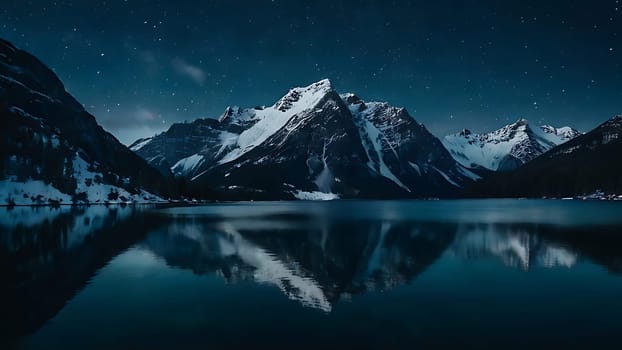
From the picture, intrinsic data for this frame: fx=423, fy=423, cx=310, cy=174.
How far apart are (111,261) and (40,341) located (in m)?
23.5

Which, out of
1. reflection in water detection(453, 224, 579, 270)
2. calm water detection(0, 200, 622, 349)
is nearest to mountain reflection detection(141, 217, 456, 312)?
calm water detection(0, 200, 622, 349)

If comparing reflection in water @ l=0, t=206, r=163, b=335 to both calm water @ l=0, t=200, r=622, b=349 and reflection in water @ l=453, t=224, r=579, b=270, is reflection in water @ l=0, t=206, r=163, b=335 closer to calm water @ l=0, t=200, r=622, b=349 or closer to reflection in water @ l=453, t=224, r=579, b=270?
calm water @ l=0, t=200, r=622, b=349

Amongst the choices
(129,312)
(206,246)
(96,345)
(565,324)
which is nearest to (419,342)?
(565,324)

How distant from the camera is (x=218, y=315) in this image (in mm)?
22781

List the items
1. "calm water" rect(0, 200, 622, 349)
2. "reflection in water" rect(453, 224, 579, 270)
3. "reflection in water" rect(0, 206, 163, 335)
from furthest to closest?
"reflection in water" rect(453, 224, 579, 270) → "reflection in water" rect(0, 206, 163, 335) → "calm water" rect(0, 200, 622, 349)

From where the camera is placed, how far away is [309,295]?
27.1 m

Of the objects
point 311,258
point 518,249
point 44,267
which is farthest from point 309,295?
point 518,249

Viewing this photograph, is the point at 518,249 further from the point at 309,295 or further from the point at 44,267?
the point at 44,267

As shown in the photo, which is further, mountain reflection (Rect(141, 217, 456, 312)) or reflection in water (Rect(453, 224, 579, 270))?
reflection in water (Rect(453, 224, 579, 270))

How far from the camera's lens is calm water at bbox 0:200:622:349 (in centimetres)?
1902

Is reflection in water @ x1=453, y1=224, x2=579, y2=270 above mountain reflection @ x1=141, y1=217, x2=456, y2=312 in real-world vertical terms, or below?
above

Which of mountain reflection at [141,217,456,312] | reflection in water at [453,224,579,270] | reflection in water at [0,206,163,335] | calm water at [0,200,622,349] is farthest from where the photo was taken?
Answer: reflection in water at [453,224,579,270]

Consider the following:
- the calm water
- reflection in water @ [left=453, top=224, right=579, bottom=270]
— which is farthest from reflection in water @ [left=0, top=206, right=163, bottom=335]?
reflection in water @ [left=453, top=224, right=579, bottom=270]

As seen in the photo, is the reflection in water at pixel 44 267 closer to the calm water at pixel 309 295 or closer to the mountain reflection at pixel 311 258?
the calm water at pixel 309 295
